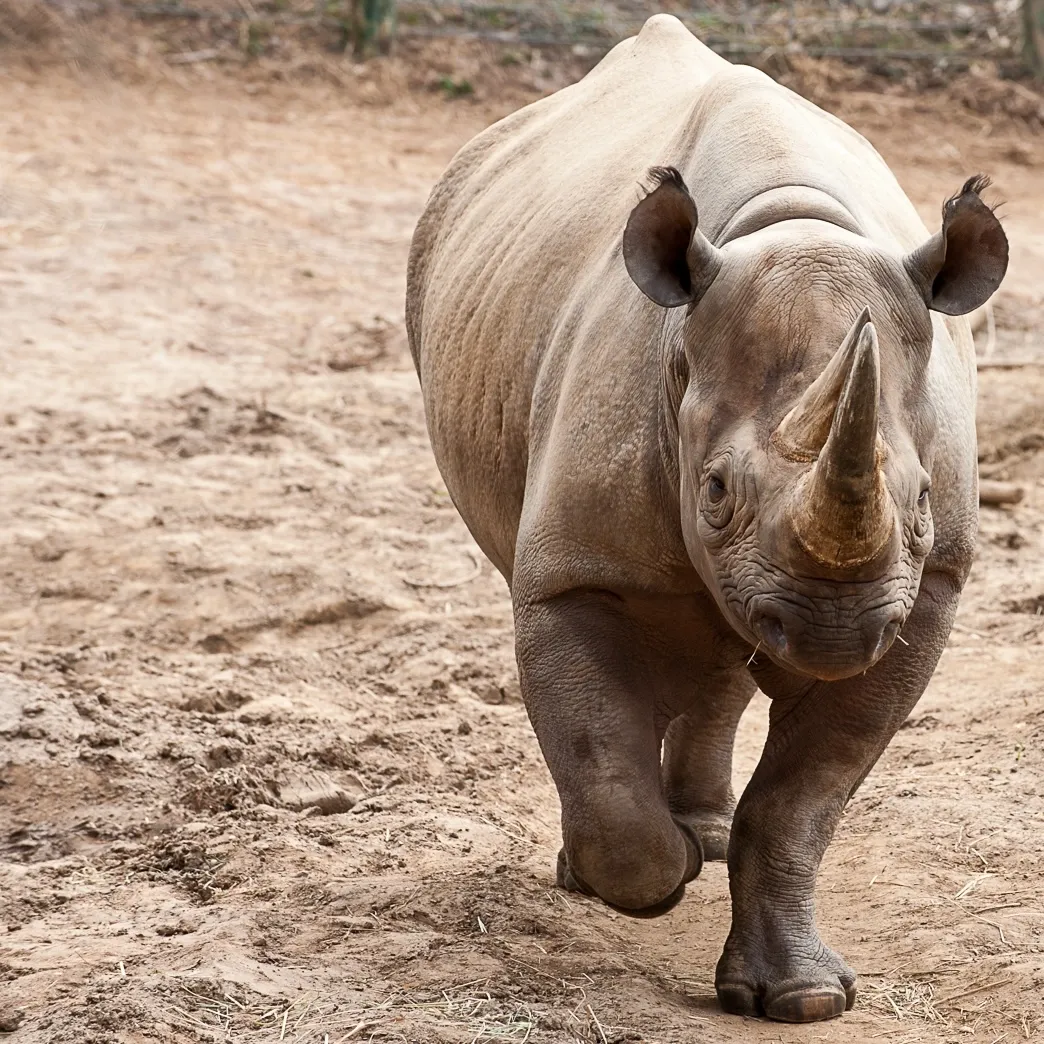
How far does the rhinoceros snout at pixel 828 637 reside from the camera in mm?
3342

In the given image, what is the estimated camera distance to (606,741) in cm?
416

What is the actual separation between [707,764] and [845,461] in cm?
238

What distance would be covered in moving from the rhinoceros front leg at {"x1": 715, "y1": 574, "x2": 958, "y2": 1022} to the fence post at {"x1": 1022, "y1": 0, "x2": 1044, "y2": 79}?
1311 cm

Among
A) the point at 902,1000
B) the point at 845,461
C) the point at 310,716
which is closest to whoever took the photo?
the point at 845,461

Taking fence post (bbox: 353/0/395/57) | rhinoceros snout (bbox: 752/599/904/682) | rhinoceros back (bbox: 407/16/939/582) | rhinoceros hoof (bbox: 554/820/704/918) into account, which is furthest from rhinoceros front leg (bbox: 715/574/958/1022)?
fence post (bbox: 353/0/395/57)

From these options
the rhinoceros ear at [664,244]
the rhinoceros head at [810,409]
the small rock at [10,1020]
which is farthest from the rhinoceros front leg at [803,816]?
the small rock at [10,1020]

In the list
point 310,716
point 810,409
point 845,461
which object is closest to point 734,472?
point 810,409

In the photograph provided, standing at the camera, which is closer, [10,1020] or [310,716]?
[10,1020]

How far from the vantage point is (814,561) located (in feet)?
10.7

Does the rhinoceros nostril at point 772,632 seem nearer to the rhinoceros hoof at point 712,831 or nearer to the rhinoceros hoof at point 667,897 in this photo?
the rhinoceros hoof at point 667,897

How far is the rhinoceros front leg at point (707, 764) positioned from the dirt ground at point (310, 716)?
0.14 metres

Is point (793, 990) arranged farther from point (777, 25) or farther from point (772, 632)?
point (777, 25)

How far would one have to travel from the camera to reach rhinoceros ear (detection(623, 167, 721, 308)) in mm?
3779

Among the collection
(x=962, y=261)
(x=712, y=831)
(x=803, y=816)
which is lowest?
(x=712, y=831)
